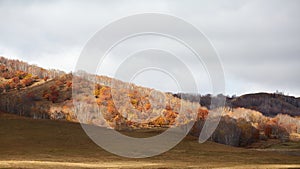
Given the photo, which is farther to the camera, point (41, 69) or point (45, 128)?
point (41, 69)

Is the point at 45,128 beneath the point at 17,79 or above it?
beneath

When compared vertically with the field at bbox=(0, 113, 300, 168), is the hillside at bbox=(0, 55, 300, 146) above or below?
above

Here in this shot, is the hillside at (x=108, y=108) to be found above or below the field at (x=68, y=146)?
above

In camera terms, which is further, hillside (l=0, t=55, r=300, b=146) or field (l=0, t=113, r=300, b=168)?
hillside (l=0, t=55, r=300, b=146)

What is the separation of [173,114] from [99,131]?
4148 cm

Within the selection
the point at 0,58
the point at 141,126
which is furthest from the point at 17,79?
the point at 141,126

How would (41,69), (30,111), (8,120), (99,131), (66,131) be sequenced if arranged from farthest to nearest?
(41,69) → (30,111) → (8,120) → (66,131) → (99,131)

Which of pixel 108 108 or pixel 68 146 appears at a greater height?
pixel 108 108

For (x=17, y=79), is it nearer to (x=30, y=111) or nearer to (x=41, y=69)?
(x=41, y=69)

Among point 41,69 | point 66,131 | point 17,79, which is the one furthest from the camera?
point 41,69

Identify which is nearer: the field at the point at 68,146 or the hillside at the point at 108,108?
the field at the point at 68,146

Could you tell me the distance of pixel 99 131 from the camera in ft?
221

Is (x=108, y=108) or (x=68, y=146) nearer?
(x=68, y=146)

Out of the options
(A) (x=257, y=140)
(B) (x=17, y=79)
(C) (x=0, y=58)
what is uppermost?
(C) (x=0, y=58)
